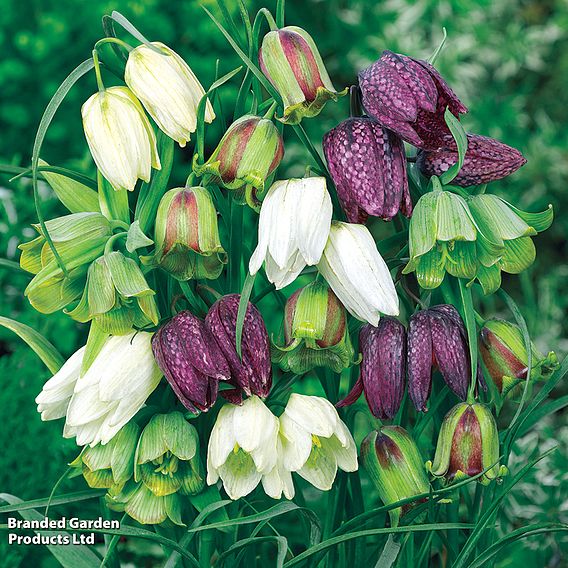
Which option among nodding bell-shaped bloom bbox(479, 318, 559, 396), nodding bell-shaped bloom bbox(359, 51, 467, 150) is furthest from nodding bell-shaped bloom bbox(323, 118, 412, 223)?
nodding bell-shaped bloom bbox(479, 318, 559, 396)

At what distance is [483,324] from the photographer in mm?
741

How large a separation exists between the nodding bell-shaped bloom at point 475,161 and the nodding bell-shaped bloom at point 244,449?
23 cm

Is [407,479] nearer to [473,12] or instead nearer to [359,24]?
[359,24]

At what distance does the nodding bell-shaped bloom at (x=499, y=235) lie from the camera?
664 mm

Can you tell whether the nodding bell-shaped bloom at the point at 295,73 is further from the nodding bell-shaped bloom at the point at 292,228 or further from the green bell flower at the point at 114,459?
the green bell flower at the point at 114,459

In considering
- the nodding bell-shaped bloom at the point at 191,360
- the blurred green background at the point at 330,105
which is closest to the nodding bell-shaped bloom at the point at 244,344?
the nodding bell-shaped bloom at the point at 191,360

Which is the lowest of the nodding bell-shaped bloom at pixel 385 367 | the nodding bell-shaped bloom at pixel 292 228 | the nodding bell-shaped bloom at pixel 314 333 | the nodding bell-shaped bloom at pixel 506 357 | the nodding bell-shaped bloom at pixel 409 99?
the nodding bell-shaped bloom at pixel 506 357

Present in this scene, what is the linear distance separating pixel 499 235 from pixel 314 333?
15cm

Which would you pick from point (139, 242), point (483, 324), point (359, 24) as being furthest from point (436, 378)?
point (359, 24)

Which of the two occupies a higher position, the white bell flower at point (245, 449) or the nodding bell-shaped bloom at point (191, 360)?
the nodding bell-shaped bloom at point (191, 360)

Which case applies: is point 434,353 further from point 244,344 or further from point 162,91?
point 162,91

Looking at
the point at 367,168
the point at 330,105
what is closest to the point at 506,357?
the point at 367,168

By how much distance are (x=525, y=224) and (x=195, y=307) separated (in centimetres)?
27

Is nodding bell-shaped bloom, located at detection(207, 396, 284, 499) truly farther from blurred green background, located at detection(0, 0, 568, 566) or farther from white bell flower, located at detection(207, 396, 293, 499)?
blurred green background, located at detection(0, 0, 568, 566)
